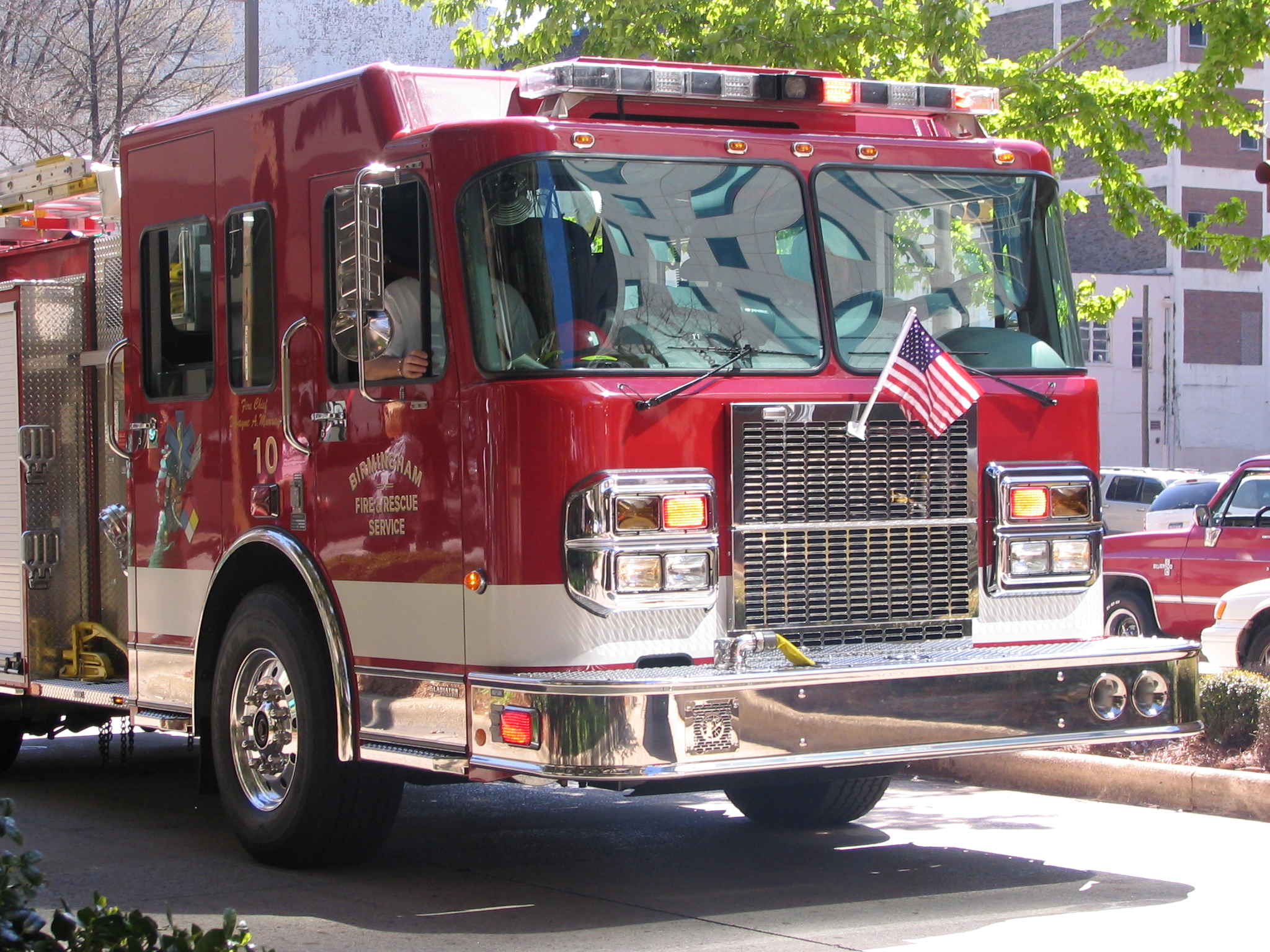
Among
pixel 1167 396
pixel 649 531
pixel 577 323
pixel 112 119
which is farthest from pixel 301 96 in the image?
pixel 1167 396

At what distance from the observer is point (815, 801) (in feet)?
27.0

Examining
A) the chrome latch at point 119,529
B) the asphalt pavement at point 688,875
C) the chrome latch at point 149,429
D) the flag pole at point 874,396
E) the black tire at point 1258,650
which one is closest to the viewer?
the asphalt pavement at point 688,875

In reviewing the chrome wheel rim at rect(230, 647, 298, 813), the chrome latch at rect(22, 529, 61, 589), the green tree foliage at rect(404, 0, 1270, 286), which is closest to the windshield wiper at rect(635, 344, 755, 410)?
the chrome wheel rim at rect(230, 647, 298, 813)

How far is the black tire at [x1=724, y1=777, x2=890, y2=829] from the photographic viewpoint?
26.8 ft

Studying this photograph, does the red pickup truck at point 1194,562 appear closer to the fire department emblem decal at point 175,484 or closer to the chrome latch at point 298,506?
the fire department emblem decal at point 175,484

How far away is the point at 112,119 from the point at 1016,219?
1729 cm

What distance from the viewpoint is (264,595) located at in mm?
7281

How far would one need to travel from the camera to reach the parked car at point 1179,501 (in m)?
19.9

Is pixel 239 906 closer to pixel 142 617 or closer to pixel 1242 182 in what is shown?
pixel 142 617

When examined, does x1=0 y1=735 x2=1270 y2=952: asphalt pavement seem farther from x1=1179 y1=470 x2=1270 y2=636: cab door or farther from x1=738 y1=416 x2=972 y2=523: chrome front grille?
x1=1179 y1=470 x2=1270 y2=636: cab door

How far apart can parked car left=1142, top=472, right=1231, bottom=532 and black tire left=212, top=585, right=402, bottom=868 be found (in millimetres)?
13030

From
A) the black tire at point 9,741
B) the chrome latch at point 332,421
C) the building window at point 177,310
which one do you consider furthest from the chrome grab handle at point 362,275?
the black tire at point 9,741

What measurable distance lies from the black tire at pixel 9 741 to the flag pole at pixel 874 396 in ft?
18.1

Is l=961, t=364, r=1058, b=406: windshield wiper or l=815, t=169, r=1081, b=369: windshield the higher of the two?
l=815, t=169, r=1081, b=369: windshield
